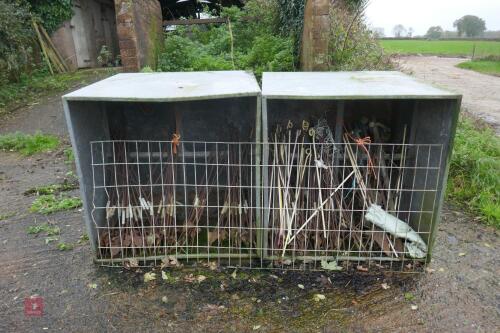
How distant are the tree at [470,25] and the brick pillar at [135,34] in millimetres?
85422

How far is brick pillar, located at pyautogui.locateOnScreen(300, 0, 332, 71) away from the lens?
6.21 m

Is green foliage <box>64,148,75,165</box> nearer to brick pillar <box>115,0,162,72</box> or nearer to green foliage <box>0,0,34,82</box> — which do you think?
brick pillar <box>115,0,162,72</box>

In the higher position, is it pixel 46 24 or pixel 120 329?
pixel 46 24

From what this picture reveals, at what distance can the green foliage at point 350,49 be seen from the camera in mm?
6730

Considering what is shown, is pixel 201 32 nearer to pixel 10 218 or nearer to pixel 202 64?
pixel 202 64

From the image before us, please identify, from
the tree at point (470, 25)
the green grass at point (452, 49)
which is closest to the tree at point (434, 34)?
the tree at point (470, 25)

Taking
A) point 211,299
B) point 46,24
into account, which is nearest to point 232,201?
point 211,299

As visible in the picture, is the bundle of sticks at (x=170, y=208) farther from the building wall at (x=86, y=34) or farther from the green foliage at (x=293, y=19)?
the building wall at (x=86, y=34)

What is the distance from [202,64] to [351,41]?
110 inches

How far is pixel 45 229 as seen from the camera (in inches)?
150

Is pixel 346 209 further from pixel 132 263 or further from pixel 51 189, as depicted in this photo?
pixel 51 189

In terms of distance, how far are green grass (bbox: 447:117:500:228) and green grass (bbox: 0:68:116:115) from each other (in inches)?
342

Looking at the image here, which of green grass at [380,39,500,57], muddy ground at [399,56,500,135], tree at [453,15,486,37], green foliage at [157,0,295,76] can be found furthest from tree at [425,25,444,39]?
green foliage at [157,0,295,76]

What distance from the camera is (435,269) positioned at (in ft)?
10.5
